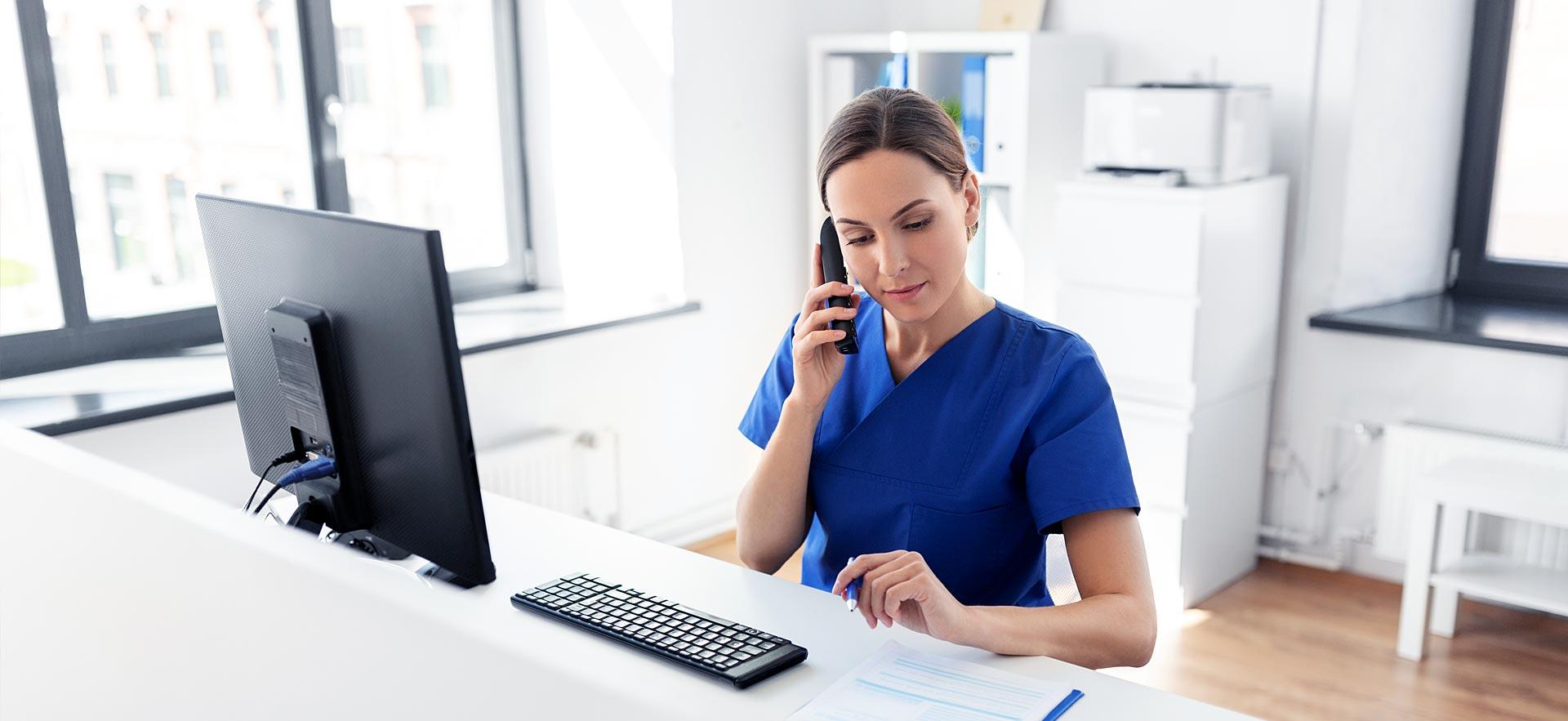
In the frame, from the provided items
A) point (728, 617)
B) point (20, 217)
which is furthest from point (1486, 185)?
point (20, 217)

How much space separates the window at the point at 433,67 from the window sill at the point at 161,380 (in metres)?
0.60

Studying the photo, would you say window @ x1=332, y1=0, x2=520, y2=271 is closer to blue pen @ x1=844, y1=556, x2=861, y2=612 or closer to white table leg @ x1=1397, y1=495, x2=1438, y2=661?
blue pen @ x1=844, y1=556, x2=861, y2=612

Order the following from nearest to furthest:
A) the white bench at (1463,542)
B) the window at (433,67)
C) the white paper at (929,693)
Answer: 1. the white paper at (929,693)
2. the white bench at (1463,542)
3. the window at (433,67)

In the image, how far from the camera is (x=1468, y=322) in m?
3.43

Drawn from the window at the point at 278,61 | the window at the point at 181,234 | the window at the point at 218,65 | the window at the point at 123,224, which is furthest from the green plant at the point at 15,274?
the window at the point at 278,61

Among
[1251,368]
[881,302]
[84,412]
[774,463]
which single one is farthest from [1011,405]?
[1251,368]

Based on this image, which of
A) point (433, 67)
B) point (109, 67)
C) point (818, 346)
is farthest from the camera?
point (433, 67)

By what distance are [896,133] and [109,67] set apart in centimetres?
222

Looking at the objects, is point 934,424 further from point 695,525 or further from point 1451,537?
point 695,525

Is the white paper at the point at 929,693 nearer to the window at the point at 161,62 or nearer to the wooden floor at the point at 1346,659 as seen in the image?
the wooden floor at the point at 1346,659

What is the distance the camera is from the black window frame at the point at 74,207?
2.74m

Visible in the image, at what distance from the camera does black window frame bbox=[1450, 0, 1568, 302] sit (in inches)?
141

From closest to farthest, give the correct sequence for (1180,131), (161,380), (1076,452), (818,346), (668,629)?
(668,629) < (1076,452) < (818,346) < (161,380) < (1180,131)

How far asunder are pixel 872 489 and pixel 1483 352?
2.48 m
